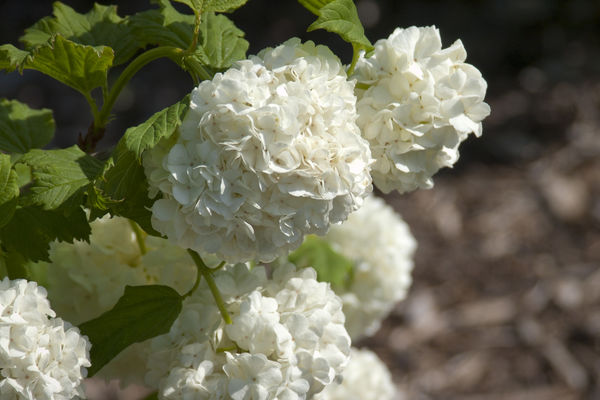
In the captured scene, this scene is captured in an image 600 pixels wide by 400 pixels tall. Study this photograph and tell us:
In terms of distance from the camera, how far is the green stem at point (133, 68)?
1093 mm

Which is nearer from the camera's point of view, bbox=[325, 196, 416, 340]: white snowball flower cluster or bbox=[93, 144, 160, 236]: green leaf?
bbox=[93, 144, 160, 236]: green leaf

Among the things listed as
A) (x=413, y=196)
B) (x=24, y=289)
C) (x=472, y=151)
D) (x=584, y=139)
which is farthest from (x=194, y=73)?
(x=584, y=139)

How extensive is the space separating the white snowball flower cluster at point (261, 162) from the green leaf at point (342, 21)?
A: 49mm

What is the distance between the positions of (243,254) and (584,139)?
3.43 metres

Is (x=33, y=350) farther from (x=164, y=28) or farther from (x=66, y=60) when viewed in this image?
(x=164, y=28)

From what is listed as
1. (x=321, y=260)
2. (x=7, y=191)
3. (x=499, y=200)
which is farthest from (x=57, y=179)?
(x=499, y=200)

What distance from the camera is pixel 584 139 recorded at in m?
4.03

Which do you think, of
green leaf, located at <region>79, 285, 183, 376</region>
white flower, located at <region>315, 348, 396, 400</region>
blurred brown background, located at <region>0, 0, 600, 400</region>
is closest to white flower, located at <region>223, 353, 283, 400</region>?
green leaf, located at <region>79, 285, 183, 376</region>

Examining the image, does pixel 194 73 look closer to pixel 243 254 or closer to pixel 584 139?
pixel 243 254

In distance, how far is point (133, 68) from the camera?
3.77ft

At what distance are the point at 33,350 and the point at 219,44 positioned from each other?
0.52m

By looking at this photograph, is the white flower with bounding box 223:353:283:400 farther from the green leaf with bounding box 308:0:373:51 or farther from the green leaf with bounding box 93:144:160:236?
the green leaf with bounding box 308:0:373:51

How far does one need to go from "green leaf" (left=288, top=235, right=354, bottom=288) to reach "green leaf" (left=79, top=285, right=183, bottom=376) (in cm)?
53

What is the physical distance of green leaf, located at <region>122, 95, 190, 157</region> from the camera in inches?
36.9
